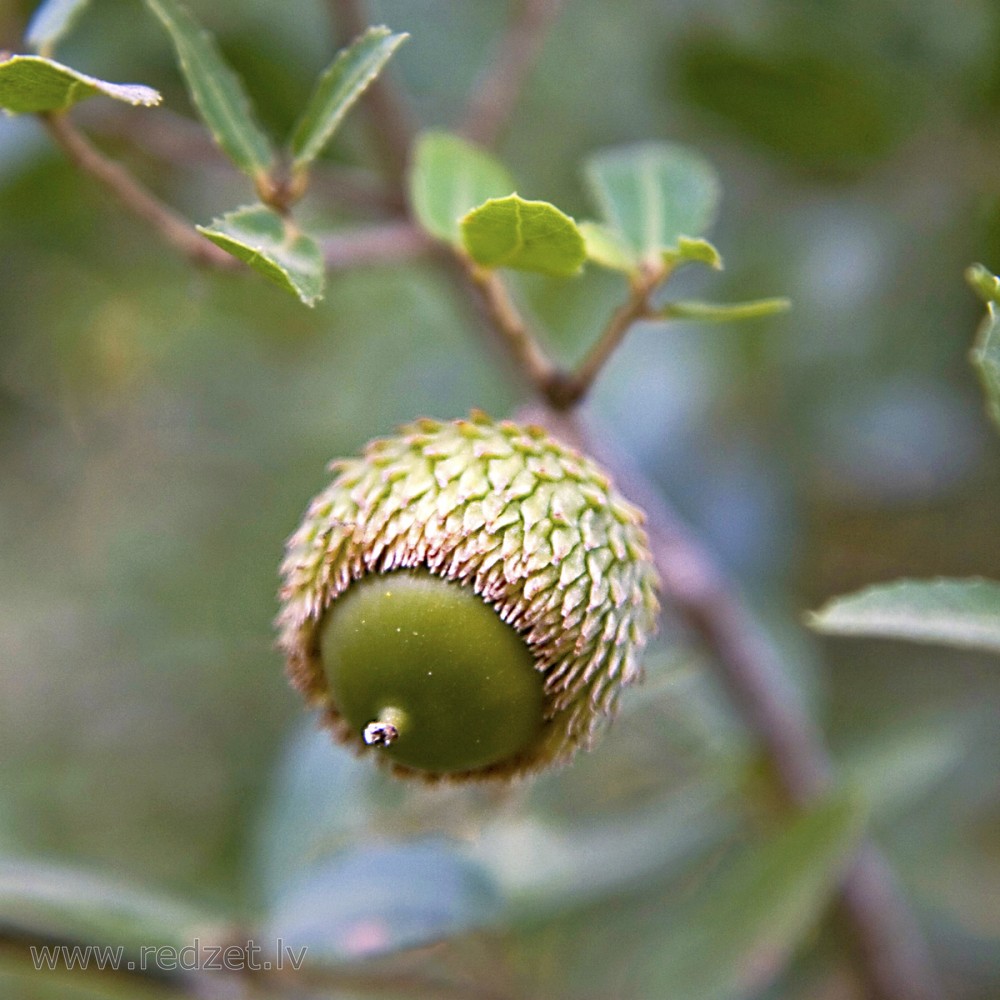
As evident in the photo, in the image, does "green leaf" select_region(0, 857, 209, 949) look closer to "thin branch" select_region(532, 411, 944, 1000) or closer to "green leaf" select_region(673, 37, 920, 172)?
"thin branch" select_region(532, 411, 944, 1000)

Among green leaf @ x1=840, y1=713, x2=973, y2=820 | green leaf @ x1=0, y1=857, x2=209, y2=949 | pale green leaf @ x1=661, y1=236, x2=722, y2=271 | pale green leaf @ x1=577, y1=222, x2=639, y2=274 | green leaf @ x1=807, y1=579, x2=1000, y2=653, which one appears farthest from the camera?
green leaf @ x1=840, y1=713, x2=973, y2=820

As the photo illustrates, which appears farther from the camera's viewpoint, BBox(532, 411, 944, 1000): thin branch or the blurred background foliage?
the blurred background foliage

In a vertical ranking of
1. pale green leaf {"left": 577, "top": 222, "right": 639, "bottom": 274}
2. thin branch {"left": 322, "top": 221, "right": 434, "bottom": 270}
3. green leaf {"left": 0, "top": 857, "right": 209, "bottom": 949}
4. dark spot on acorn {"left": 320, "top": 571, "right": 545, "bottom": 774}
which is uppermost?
pale green leaf {"left": 577, "top": 222, "right": 639, "bottom": 274}

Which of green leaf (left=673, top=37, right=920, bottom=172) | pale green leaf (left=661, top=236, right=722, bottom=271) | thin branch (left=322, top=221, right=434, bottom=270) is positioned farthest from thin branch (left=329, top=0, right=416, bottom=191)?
pale green leaf (left=661, top=236, right=722, bottom=271)

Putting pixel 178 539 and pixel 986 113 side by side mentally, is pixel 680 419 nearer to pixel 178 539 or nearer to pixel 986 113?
pixel 986 113

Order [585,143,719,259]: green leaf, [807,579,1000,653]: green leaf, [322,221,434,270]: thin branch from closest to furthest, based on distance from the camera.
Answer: [807,579,1000,653]: green leaf
[585,143,719,259]: green leaf
[322,221,434,270]: thin branch

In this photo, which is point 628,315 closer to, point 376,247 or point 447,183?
point 447,183

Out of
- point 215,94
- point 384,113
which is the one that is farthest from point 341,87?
point 384,113
